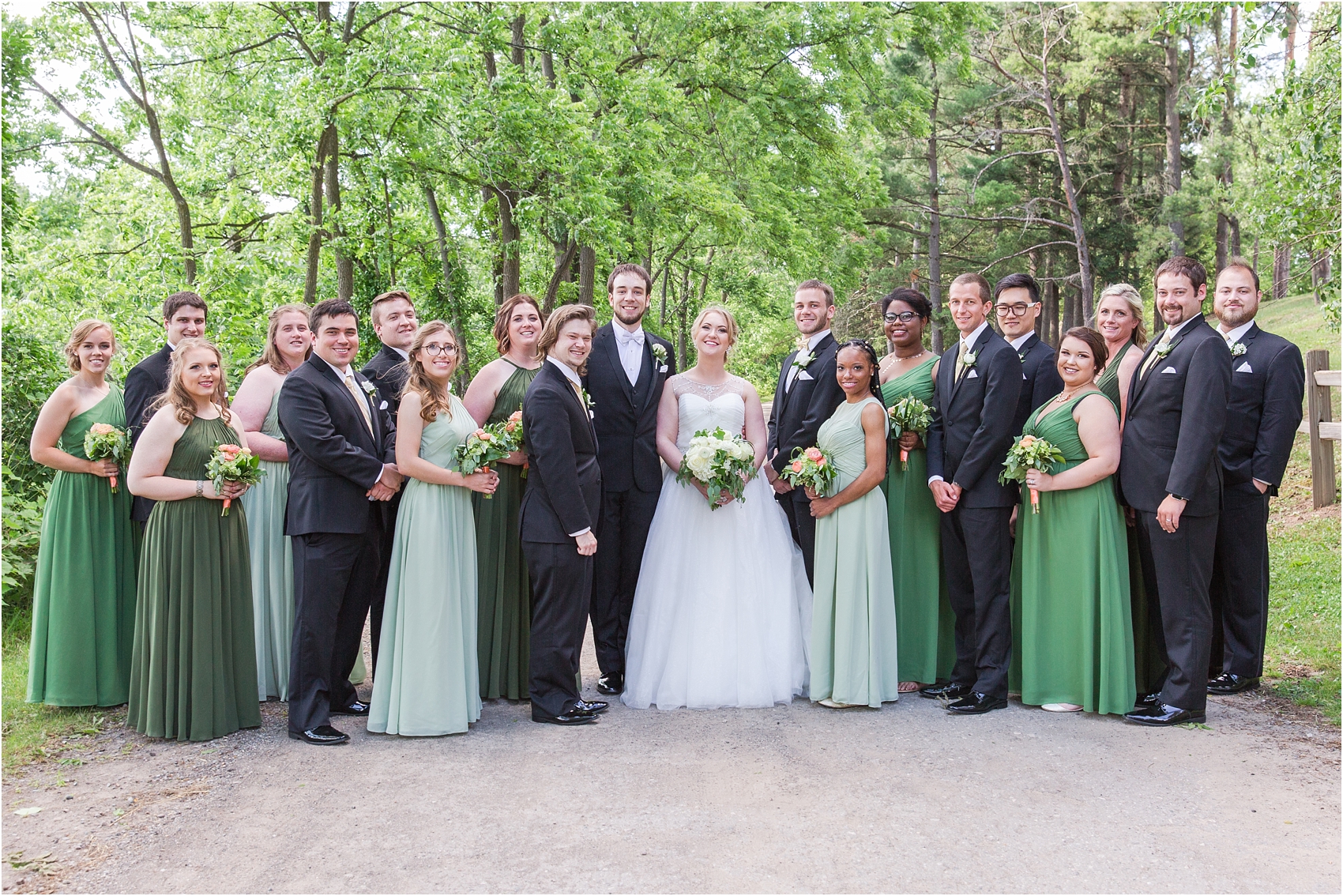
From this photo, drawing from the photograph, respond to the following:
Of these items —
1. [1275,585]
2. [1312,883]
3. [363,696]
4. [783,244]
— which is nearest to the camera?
[1312,883]

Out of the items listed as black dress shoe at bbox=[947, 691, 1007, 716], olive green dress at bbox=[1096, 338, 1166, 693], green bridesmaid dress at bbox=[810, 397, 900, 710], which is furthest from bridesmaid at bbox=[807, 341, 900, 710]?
olive green dress at bbox=[1096, 338, 1166, 693]

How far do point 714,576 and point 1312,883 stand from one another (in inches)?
139

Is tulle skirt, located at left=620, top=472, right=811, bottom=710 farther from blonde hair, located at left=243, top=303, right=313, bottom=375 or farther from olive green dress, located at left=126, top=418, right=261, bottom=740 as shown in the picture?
blonde hair, located at left=243, top=303, right=313, bottom=375

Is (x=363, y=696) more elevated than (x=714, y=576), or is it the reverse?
(x=714, y=576)

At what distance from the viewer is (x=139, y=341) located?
1508cm

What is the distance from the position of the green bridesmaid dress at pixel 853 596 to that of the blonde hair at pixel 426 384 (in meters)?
2.44

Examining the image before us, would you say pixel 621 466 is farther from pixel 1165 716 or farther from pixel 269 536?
pixel 1165 716

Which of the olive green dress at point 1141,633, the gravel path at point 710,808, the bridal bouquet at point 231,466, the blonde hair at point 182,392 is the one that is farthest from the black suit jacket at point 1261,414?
the blonde hair at point 182,392

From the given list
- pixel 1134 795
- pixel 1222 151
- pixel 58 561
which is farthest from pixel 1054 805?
pixel 1222 151

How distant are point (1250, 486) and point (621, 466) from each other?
4061 mm

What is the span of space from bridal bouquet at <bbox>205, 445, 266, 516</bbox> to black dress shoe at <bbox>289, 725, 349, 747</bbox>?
4.65ft

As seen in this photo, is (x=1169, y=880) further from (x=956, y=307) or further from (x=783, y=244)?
(x=783, y=244)

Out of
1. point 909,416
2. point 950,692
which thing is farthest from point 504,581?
point 950,692

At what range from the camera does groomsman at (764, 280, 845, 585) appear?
6.82m
